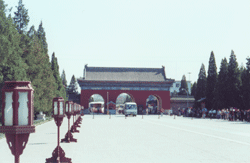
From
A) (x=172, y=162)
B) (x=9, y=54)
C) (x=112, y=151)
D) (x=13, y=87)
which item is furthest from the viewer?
(x=9, y=54)

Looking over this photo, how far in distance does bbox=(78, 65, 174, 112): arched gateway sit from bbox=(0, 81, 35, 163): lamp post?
68493 millimetres

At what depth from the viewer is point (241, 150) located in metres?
11.5

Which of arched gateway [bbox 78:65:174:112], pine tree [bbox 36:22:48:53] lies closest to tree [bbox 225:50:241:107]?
arched gateway [bbox 78:65:174:112]

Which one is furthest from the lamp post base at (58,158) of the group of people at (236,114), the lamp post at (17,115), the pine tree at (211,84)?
the pine tree at (211,84)

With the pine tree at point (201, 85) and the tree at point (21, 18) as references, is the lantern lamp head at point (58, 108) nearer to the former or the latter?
the tree at point (21, 18)

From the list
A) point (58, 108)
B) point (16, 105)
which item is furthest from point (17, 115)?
point (58, 108)

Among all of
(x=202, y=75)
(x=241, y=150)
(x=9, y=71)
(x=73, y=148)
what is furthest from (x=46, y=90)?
(x=202, y=75)

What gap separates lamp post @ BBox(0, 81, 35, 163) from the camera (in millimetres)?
4070

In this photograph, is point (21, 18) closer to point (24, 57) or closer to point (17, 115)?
point (24, 57)

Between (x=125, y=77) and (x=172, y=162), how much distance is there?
220ft

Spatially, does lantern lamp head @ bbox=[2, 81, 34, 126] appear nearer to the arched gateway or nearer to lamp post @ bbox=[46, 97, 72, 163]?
lamp post @ bbox=[46, 97, 72, 163]

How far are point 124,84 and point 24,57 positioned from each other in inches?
1777

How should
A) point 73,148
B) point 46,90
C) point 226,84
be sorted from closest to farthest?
1. point 73,148
2. point 46,90
3. point 226,84

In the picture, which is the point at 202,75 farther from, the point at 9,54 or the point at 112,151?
the point at 112,151
